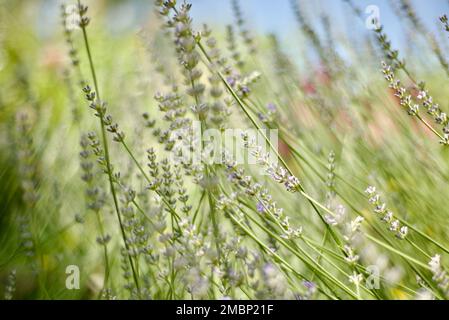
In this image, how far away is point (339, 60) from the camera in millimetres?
1349

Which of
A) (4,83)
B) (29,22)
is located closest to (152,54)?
(4,83)

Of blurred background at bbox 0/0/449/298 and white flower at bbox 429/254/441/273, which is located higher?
blurred background at bbox 0/0/449/298

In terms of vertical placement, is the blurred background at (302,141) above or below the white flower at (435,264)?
above

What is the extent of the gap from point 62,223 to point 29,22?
2232mm

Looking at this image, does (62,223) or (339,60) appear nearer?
(339,60)

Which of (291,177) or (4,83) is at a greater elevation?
(4,83)

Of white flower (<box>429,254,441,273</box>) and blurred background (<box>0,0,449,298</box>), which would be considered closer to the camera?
white flower (<box>429,254,441,273</box>)

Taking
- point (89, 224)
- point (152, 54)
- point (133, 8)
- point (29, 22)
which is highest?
point (133, 8)

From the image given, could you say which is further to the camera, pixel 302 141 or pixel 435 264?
pixel 302 141

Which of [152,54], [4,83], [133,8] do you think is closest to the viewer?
[152,54]

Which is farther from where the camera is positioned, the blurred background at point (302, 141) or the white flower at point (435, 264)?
the blurred background at point (302, 141)
